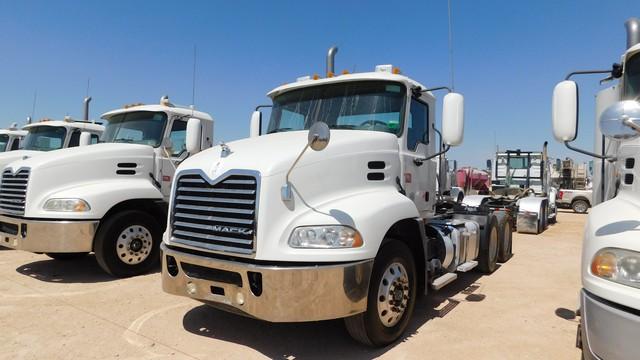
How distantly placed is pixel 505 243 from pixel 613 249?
619cm

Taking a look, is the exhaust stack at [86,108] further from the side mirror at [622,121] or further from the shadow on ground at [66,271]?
the side mirror at [622,121]

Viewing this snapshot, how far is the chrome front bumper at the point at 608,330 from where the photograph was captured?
213 cm

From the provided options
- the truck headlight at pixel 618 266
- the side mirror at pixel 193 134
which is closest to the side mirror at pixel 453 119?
the truck headlight at pixel 618 266

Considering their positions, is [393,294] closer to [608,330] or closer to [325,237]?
[325,237]

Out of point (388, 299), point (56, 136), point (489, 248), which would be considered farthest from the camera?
point (56, 136)

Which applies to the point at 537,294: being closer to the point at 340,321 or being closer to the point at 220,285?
the point at 340,321

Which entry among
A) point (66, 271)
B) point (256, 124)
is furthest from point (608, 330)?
point (66, 271)

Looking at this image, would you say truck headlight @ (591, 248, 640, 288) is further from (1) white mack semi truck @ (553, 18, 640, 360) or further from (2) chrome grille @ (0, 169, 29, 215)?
(2) chrome grille @ (0, 169, 29, 215)

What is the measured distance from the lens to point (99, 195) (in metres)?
6.05

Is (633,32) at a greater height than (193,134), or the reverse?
(633,32)

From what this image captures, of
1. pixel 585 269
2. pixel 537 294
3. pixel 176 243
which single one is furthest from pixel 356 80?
pixel 537 294

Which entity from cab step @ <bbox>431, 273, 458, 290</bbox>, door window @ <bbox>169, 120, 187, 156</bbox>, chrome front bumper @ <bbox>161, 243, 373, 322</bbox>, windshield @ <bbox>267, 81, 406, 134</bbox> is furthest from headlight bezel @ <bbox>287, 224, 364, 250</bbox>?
door window @ <bbox>169, 120, 187, 156</bbox>

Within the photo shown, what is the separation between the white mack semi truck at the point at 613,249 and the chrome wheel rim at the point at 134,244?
19.0 feet

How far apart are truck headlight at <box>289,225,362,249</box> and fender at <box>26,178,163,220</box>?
400cm
